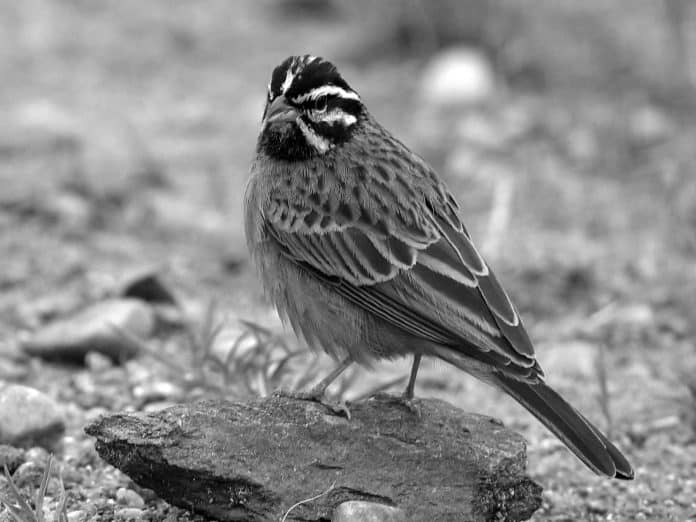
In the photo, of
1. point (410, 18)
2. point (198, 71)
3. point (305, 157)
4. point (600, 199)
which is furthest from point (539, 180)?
point (305, 157)

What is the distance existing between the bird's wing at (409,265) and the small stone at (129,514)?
1.60 m

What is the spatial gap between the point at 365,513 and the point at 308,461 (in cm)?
46

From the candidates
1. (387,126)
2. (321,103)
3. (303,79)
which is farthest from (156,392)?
(387,126)

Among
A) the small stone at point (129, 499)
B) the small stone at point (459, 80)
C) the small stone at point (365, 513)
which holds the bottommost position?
the small stone at point (129, 499)

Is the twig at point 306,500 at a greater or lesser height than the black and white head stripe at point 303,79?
lesser

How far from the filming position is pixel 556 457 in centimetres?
771

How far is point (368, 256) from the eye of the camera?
22.6 ft

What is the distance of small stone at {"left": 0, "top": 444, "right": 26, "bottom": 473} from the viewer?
6.56m

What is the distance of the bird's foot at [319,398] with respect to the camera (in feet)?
21.4

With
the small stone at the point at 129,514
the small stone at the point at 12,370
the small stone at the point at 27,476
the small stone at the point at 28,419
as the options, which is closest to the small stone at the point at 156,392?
the small stone at the point at 12,370

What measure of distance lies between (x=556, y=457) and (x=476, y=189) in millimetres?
5074

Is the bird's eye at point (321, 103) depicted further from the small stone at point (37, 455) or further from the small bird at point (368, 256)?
the small stone at point (37, 455)

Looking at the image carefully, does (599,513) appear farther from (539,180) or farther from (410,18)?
(410,18)

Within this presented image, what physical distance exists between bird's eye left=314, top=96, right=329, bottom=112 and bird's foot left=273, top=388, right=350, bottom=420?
1.71 meters
